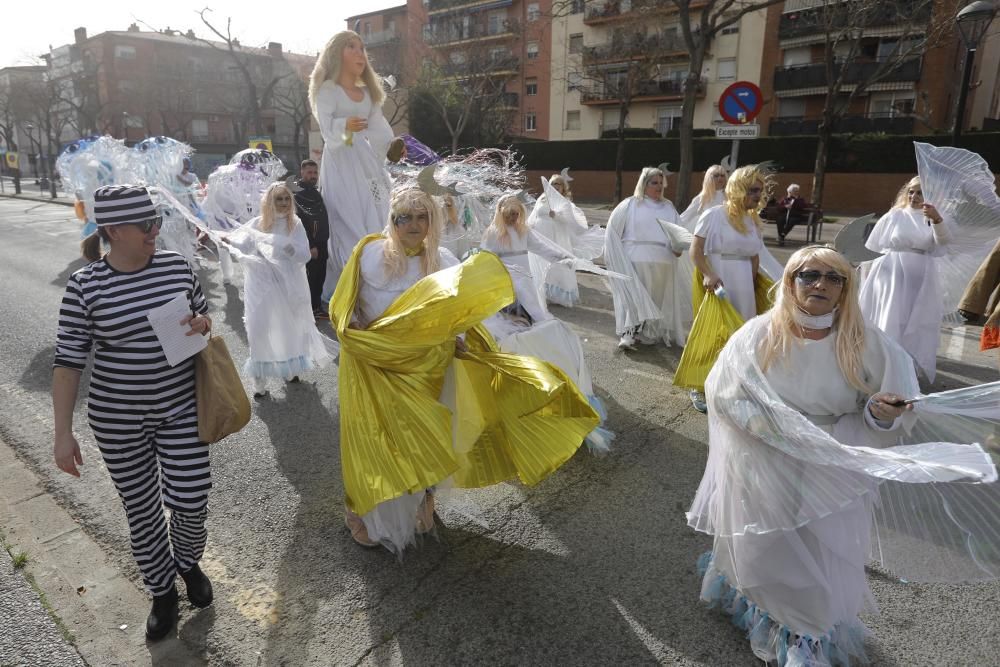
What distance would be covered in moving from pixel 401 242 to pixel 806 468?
79.8 inches

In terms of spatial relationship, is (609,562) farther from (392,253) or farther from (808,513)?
(392,253)

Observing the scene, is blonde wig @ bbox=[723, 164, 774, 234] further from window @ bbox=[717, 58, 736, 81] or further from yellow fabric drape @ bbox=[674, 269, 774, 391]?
window @ bbox=[717, 58, 736, 81]

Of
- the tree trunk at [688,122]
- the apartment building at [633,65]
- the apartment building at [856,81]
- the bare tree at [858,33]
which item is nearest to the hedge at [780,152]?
the bare tree at [858,33]

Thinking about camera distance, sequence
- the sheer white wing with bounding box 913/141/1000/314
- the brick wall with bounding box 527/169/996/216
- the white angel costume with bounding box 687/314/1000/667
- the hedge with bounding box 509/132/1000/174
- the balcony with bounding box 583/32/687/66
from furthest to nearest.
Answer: the balcony with bounding box 583/32/687/66 → the brick wall with bounding box 527/169/996/216 → the hedge with bounding box 509/132/1000/174 → the sheer white wing with bounding box 913/141/1000/314 → the white angel costume with bounding box 687/314/1000/667

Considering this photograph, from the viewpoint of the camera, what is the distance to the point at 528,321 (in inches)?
179

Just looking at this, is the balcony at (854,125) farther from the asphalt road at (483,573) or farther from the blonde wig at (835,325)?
the blonde wig at (835,325)

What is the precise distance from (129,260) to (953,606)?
3.69 meters

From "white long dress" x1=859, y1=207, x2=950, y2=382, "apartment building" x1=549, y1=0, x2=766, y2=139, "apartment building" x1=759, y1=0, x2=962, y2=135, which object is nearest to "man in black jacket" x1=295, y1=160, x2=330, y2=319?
"white long dress" x1=859, y1=207, x2=950, y2=382

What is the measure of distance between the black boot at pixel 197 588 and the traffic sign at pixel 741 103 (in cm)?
739

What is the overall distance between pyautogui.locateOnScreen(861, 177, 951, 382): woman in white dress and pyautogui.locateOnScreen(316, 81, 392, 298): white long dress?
15.4ft

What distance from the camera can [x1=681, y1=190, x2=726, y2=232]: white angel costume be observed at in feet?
22.4

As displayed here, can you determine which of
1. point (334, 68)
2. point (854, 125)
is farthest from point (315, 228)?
point (854, 125)

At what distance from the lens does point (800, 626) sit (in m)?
2.36

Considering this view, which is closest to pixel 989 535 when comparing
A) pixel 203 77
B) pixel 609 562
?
pixel 609 562
